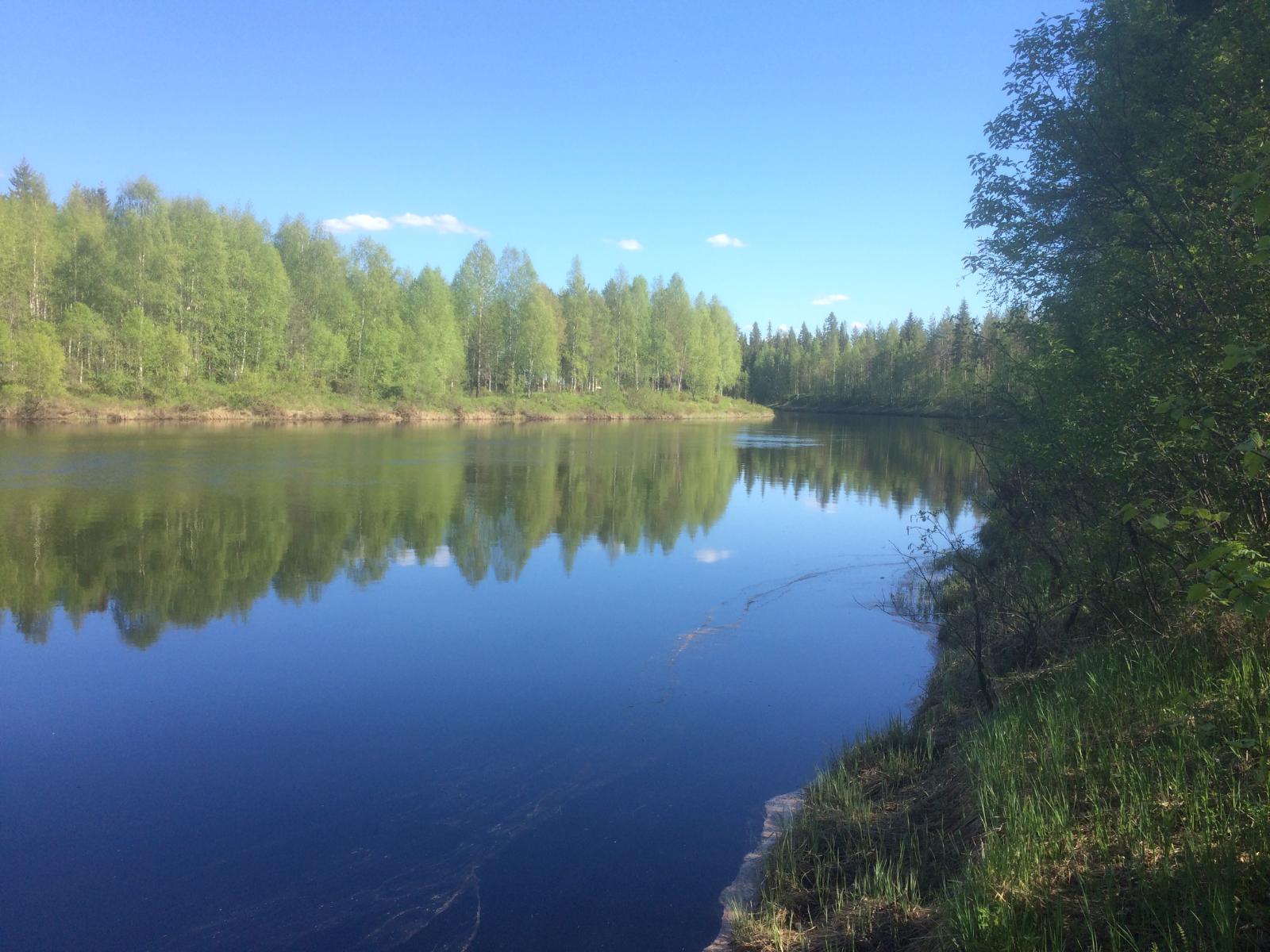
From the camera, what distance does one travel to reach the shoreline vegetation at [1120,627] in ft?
10.9

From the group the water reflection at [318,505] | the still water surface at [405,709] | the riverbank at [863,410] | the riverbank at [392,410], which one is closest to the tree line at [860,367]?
the riverbank at [863,410]

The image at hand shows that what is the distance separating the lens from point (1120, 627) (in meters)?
6.48

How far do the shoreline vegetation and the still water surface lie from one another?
3.61 feet

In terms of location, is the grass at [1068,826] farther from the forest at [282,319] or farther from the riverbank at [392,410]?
the riverbank at [392,410]

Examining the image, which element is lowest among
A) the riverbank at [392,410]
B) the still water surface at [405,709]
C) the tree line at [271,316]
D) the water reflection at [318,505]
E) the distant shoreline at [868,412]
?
the still water surface at [405,709]

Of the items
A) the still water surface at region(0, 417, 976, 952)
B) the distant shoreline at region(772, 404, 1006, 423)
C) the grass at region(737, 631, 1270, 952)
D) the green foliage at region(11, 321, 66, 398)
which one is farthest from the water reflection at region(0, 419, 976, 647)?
the distant shoreline at region(772, 404, 1006, 423)

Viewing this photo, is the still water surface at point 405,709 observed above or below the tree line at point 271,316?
below

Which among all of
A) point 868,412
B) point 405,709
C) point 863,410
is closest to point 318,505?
point 405,709

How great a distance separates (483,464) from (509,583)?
671 inches

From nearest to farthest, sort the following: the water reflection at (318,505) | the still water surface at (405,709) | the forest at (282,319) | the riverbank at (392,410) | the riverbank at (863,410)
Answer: the still water surface at (405,709) < the water reflection at (318,505) < the riverbank at (392,410) < the forest at (282,319) < the riverbank at (863,410)

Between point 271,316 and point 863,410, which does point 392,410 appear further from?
point 863,410

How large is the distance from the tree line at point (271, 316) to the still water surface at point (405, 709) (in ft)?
106

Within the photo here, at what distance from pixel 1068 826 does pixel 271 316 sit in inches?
2306

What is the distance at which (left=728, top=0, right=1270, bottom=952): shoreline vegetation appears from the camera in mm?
3336
